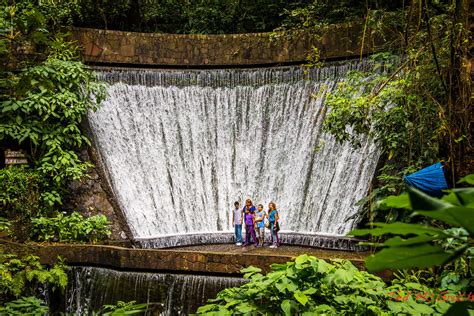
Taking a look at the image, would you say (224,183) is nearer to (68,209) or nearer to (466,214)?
(68,209)

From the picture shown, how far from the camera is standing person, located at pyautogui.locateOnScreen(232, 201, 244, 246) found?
9789 millimetres

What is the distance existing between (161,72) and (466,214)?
12115 mm

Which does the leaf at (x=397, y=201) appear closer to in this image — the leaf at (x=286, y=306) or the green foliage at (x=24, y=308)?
the leaf at (x=286, y=306)

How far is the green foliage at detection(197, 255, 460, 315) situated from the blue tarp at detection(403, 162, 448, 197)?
2.21 m

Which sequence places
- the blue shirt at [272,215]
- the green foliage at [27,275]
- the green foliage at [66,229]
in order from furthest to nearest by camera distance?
the blue shirt at [272,215]
the green foliage at [66,229]
the green foliage at [27,275]

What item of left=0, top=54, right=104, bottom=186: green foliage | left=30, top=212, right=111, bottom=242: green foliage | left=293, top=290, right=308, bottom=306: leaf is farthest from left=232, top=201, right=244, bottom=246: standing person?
left=293, top=290, right=308, bottom=306: leaf

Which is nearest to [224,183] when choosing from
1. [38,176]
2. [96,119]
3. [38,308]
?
[96,119]

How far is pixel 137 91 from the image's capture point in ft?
40.2

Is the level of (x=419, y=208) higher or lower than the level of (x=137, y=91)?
lower

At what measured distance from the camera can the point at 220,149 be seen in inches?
488

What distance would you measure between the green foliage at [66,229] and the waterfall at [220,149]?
3.80ft

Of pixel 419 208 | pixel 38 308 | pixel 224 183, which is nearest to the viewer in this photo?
pixel 419 208

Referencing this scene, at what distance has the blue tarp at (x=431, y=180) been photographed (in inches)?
204

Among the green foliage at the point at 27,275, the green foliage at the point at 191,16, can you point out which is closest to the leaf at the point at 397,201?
the green foliage at the point at 27,275
